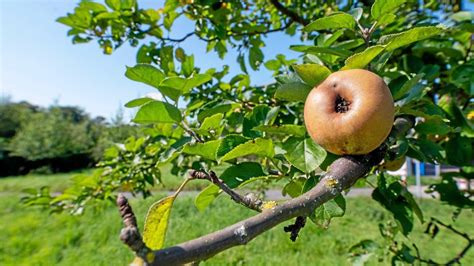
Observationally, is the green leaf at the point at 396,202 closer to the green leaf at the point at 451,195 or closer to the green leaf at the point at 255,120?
the green leaf at the point at 255,120

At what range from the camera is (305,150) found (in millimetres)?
582

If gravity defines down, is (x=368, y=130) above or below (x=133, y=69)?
below

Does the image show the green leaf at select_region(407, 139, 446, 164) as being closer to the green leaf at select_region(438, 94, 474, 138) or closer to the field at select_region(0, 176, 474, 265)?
the green leaf at select_region(438, 94, 474, 138)

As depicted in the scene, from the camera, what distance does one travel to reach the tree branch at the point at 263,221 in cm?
25

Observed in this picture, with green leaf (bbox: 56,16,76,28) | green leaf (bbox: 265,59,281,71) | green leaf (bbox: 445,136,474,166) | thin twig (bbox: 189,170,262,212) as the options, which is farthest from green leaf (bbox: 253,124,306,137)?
green leaf (bbox: 56,16,76,28)

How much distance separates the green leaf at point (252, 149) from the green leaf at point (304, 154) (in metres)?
0.03

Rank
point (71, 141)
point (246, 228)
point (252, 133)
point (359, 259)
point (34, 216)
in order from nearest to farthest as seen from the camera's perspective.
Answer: point (246, 228), point (252, 133), point (359, 259), point (34, 216), point (71, 141)

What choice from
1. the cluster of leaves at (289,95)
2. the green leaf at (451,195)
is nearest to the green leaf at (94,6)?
the cluster of leaves at (289,95)

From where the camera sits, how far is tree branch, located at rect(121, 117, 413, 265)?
9.7 inches

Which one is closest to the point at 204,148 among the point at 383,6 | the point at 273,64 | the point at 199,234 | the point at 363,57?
the point at 363,57

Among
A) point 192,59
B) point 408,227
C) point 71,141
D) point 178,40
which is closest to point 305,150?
point 408,227

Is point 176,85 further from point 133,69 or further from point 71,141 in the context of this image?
point 71,141

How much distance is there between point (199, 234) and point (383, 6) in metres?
3.64

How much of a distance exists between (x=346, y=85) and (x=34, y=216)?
5613 mm
